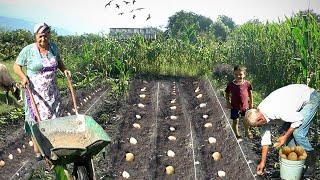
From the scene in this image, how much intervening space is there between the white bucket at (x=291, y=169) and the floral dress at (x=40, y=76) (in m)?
2.65

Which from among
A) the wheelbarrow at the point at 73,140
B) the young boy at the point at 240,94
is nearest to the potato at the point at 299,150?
the young boy at the point at 240,94

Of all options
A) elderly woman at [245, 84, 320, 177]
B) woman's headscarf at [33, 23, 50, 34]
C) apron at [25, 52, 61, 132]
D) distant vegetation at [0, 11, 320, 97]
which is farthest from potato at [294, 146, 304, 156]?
distant vegetation at [0, 11, 320, 97]

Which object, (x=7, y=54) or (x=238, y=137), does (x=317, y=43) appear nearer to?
(x=238, y=137)

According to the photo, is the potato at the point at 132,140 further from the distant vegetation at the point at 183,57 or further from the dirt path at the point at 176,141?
the distant vegetation at the point at 183,57

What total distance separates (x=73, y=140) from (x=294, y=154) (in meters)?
2.29

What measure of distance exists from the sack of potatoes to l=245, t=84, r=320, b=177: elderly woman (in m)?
0.12

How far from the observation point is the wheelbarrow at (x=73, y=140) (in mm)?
3258

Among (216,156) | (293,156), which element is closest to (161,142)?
(216,156)

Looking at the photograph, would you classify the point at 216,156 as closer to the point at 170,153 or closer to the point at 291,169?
the point at 170,153

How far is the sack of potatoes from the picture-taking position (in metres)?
3.77

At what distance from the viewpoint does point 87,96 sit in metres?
8.53

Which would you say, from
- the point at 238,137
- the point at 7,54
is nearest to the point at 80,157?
the point at 238,137

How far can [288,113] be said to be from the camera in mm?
3621

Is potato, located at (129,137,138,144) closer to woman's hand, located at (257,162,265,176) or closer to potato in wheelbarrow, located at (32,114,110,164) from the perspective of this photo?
potato in wheelbarrow, located at (32,114,110,164)
